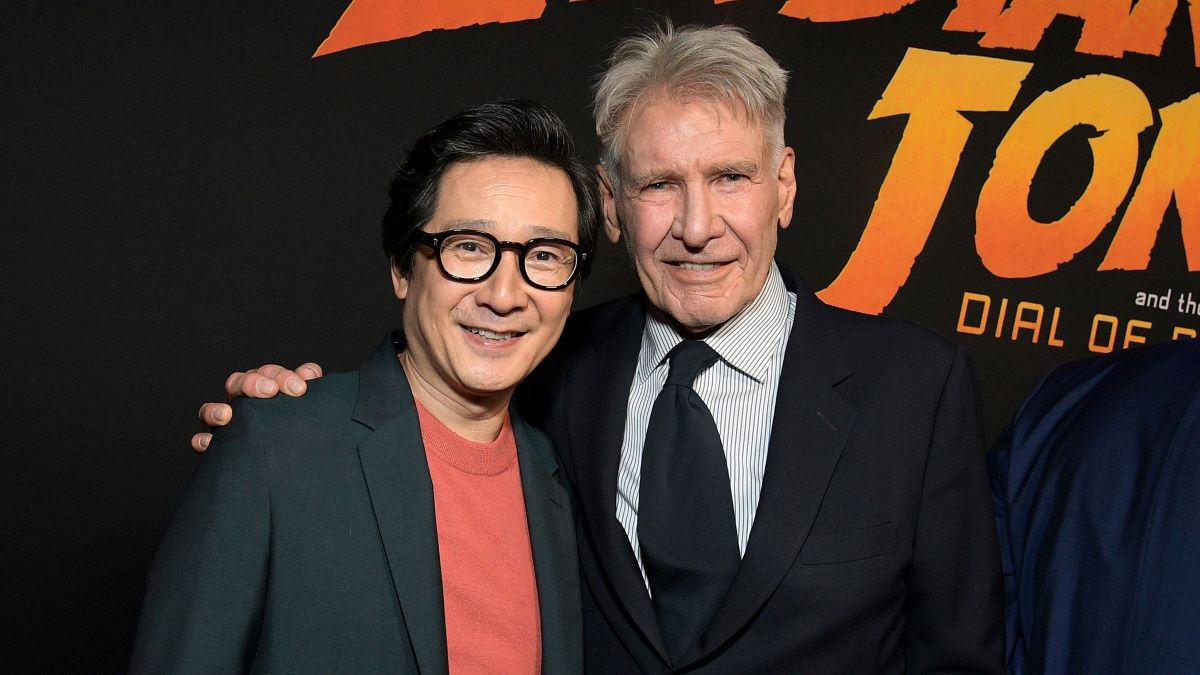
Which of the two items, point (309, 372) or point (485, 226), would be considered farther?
point (309, 372)

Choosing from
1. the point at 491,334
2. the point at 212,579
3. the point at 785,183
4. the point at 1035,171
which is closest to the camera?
the point at 212,579

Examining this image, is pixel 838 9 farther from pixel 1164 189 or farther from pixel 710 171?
pixel 710 171

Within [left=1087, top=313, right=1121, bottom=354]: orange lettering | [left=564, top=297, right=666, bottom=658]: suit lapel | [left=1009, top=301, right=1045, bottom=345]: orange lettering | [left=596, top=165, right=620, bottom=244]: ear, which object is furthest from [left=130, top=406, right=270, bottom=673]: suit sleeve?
[left=1087, top=313, right=1121, bottom=354]: orange lettering

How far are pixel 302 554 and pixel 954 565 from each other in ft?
3.27

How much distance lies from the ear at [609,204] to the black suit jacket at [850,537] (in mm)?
373

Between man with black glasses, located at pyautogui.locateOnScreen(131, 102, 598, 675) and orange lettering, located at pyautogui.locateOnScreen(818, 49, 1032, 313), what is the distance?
169 centimetres

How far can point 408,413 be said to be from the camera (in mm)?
1542

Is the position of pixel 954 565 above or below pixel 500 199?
below

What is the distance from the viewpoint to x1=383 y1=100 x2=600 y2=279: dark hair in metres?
1.57

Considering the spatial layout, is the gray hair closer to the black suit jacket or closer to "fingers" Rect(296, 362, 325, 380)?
the black suit jacket

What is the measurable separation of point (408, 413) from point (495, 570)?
26 centimetres

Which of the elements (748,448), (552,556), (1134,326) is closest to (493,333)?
(552,556)

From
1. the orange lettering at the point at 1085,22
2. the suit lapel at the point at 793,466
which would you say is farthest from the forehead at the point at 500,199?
the orange lettering at the point at 1085,22

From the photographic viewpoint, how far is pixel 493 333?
157cm
